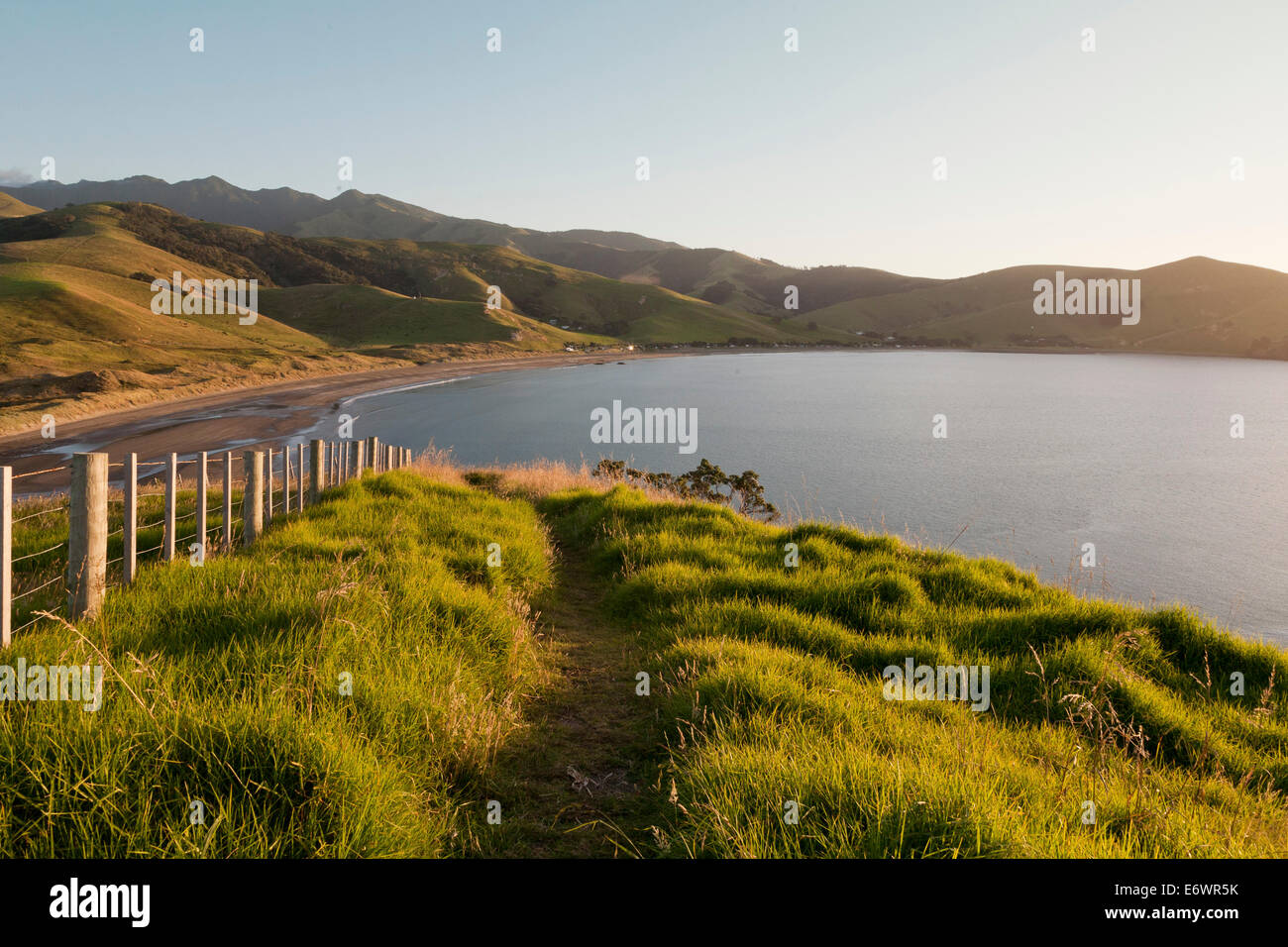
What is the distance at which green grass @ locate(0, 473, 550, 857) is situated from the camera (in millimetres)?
3215

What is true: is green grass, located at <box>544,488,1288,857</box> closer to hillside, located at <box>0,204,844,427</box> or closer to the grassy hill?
the grassy hill

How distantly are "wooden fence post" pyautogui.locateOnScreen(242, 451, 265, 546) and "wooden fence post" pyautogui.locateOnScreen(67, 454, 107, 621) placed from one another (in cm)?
365

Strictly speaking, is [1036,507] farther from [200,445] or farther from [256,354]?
[256,354]

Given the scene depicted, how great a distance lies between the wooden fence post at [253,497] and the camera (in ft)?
32.3

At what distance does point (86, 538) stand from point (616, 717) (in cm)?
463

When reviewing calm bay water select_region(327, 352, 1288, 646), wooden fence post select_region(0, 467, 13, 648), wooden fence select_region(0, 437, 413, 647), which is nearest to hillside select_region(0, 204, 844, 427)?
calm bay water select_region(327, 352, 1288, 646)

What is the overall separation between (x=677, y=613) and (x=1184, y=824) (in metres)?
5.00

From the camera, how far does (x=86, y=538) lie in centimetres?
598

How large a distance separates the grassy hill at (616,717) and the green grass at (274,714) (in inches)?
0.8

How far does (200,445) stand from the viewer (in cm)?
3650
